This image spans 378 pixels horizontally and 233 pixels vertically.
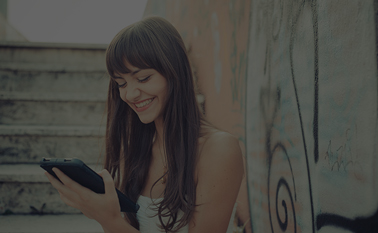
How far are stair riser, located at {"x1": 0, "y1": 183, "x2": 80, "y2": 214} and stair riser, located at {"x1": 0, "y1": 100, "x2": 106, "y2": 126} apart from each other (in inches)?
31.2

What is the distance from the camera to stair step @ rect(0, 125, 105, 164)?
Answer: 2426mm

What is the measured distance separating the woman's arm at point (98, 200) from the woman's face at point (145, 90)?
1.17 feet

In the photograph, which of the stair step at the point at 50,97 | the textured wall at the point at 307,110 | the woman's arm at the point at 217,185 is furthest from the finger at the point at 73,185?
the stair step at the point at 50,97

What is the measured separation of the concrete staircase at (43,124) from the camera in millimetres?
2133

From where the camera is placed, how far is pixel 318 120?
3.38ft

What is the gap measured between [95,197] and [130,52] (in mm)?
602

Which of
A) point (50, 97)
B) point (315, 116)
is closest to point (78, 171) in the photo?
point (315, 116)

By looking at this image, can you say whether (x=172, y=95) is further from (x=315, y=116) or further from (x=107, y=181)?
(x=315, y=116)

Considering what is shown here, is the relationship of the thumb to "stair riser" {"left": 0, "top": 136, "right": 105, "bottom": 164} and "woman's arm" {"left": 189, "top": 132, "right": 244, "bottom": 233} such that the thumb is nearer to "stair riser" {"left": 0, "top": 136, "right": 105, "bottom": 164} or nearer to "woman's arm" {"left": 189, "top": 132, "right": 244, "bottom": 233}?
"woman's arm" {"left": 189, "top": 132, "right": 244, "bottom": 233}

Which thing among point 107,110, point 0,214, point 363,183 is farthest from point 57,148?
point 363,183

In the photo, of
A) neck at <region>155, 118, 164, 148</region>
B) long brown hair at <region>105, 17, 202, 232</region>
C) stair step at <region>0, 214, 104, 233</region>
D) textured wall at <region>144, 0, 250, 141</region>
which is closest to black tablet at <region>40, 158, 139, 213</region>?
long brown hair at <region>105, 17, 202, 232</region>

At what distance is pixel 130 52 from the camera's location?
1266mm

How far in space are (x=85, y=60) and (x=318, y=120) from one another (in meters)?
3.15

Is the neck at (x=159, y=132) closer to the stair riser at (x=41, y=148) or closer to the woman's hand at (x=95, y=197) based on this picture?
the woman's hand at (x=95, y=197)
